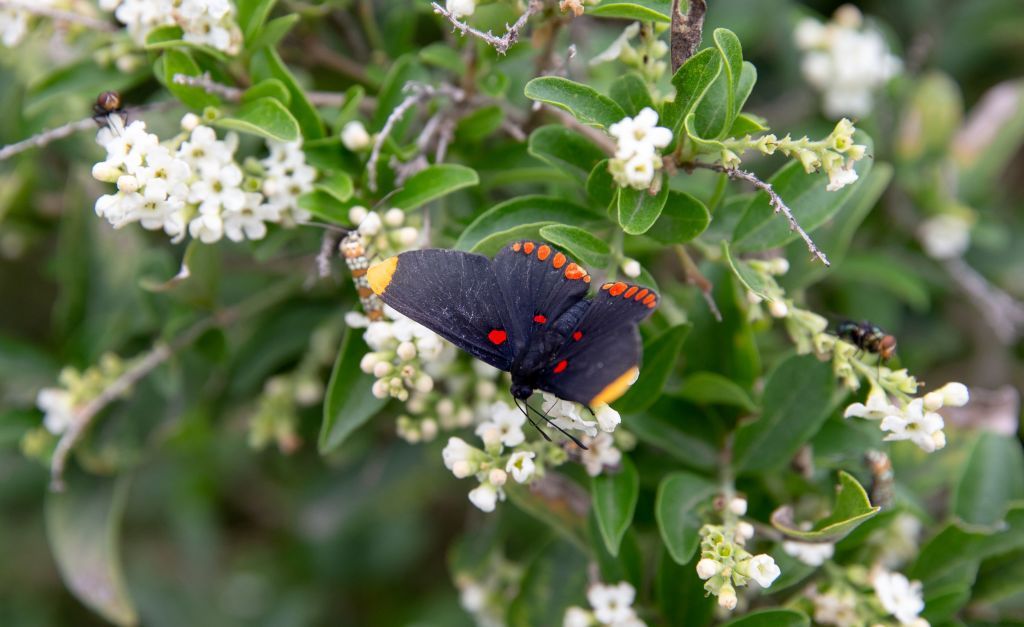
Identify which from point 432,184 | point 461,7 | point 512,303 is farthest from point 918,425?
point 461,7

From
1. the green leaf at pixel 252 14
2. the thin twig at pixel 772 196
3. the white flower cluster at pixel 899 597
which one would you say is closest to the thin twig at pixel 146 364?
the green leaf at pixel 252 14

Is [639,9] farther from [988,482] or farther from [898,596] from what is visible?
[988,482]

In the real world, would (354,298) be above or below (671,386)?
below

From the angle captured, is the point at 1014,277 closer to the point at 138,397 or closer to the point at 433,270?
the point at 433,270

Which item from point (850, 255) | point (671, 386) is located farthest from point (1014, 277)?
point (671, 386)

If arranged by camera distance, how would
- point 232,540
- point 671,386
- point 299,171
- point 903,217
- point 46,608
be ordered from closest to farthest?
point 299,171 → point 671,386 → point 903,217 → point 46,608 → point 232,540

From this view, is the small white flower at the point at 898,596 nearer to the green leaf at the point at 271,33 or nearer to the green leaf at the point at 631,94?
the green leaf at the point at 631,94

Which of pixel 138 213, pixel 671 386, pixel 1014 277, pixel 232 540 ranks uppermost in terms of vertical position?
pixel 138 213
